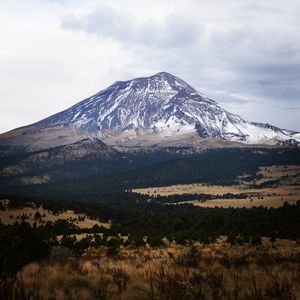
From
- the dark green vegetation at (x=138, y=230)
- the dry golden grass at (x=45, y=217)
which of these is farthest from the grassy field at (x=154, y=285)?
the dry golden grass at (x=45, y=217)

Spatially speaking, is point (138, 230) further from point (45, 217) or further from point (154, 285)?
point (154, 285)

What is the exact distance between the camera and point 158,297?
10.2 meters

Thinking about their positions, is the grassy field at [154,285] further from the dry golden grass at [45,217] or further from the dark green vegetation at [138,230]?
the dry golden grass at [45,217]

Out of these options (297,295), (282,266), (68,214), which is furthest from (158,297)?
(68,214)

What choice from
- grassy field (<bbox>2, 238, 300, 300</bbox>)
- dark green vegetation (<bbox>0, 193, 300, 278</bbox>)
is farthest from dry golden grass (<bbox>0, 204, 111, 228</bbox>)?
grassy field (<bbox>2, 238, 300, 300</bbox>)

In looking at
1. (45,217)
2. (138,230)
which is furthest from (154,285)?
(45,217)

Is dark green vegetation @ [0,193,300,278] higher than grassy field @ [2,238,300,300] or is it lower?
lower

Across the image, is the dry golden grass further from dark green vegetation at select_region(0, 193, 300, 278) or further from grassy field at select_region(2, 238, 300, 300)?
grassy field at select_region(2, 238, 300, 300)

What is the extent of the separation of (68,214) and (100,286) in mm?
115539

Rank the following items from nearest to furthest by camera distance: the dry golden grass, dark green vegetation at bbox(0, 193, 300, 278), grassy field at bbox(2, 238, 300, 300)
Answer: grassy field at bbox(2, 238, 300, 300)
dark green vegetation at bbox(0, 193, 300, 278)
the dry golden grass

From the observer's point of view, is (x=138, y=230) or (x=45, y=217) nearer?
(x=138, y=230)

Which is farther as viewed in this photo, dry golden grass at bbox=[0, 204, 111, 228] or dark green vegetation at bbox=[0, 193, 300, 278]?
dry golden grass at bbox=[0, 204, 111, 228]

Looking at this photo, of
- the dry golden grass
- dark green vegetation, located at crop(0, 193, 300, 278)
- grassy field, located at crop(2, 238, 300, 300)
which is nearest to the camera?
grassy field, located at crop(2, 238, 300, 300)

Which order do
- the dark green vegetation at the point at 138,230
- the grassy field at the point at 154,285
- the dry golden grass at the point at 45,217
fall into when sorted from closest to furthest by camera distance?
the grassy field at the point at 154,285
the dark green vegetation at the point at 138,230
the dry golden grass at the point at 45,217
